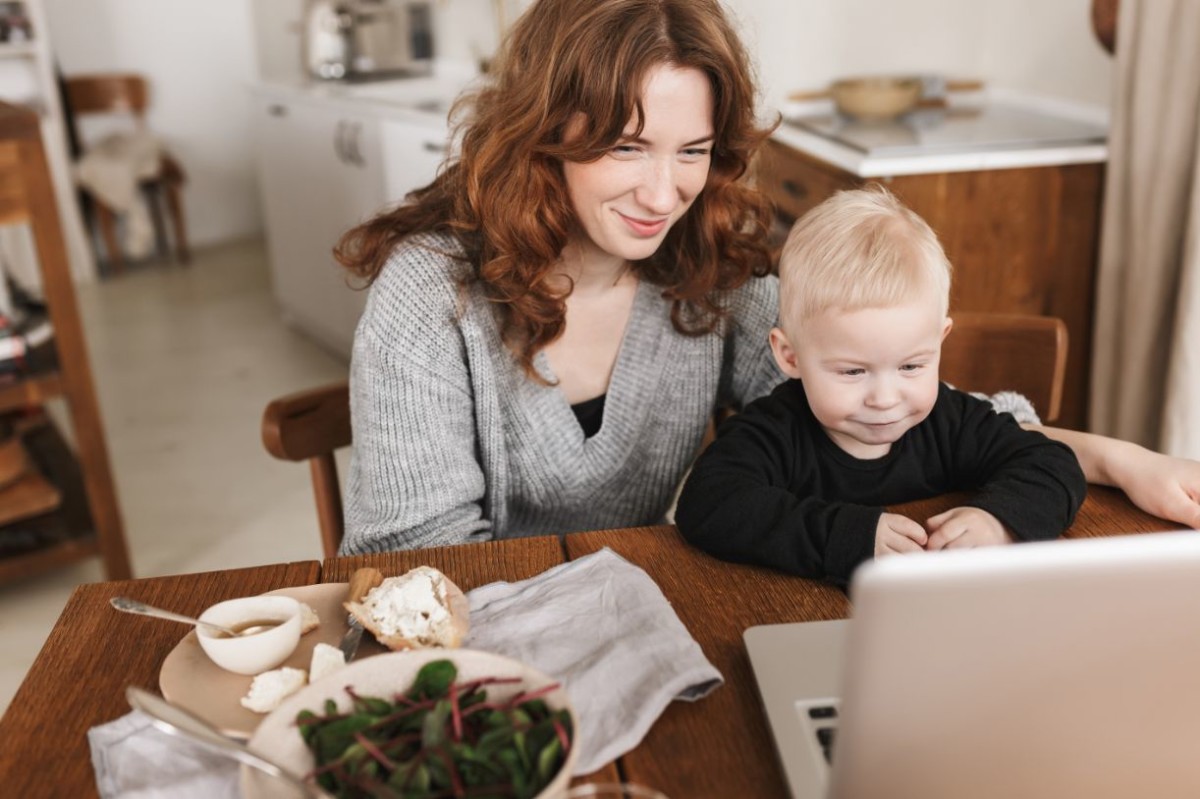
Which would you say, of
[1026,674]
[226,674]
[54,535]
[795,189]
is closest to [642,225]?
[226,674]

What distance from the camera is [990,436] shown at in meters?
1.14

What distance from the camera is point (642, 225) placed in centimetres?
121

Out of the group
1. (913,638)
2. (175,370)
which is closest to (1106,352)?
(913,638)

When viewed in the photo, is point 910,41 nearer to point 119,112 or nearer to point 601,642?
point 601,642

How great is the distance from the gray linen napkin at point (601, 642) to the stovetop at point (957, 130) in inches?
59.5

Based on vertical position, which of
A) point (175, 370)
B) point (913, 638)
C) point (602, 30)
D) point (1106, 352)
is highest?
point (602, 30)

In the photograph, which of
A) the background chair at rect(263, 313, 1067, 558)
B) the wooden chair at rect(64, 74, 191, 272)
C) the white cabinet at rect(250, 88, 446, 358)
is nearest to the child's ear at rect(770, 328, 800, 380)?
the background chair at rect(263, 313, 1067, 558)

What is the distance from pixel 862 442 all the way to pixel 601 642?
1.37ft

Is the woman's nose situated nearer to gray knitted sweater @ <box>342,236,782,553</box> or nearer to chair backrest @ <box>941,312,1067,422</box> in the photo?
gray knitted sweater @ <box>342,236,782,553</box>

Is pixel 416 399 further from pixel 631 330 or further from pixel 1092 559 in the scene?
pixel 1092 559

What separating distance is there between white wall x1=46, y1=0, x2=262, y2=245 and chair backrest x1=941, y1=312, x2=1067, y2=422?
4.58 m

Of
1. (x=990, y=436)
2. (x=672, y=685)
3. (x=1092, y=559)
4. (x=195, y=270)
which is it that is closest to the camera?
(x=1092, y=559)

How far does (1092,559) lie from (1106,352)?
1851 millimetres

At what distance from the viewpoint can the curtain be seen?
1888 mm
